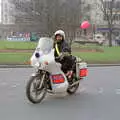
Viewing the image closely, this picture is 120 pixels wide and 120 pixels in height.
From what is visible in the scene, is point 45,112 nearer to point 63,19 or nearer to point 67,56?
point 67,56

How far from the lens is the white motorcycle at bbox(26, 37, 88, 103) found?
28.2 ft

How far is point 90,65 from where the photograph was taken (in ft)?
68.7

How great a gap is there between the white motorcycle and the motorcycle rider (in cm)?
29

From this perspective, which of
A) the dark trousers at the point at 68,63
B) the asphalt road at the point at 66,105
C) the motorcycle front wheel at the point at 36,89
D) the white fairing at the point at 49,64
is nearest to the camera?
the asphalt road at the point at 66,105

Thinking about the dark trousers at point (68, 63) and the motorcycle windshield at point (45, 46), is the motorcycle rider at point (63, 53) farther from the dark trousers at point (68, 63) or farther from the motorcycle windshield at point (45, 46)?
the motorcycle windshield at point (45, 46)

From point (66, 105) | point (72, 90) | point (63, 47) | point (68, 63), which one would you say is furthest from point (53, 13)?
point (66, 105)

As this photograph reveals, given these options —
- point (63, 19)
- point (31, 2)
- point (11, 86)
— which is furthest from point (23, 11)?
point (11, 86)

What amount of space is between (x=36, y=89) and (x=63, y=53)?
46.1 inches

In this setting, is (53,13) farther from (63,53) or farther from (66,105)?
(66,105)

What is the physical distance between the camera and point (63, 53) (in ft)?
30.4

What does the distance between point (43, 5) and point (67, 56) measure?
29.2 m

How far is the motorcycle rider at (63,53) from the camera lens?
9367 millimetres

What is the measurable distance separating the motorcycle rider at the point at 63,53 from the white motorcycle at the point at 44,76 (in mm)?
288

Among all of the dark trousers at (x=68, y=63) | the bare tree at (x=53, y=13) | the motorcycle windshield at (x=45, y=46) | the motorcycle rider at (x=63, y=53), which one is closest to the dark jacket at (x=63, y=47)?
the motorcycle rider at (x=63, y=53)
